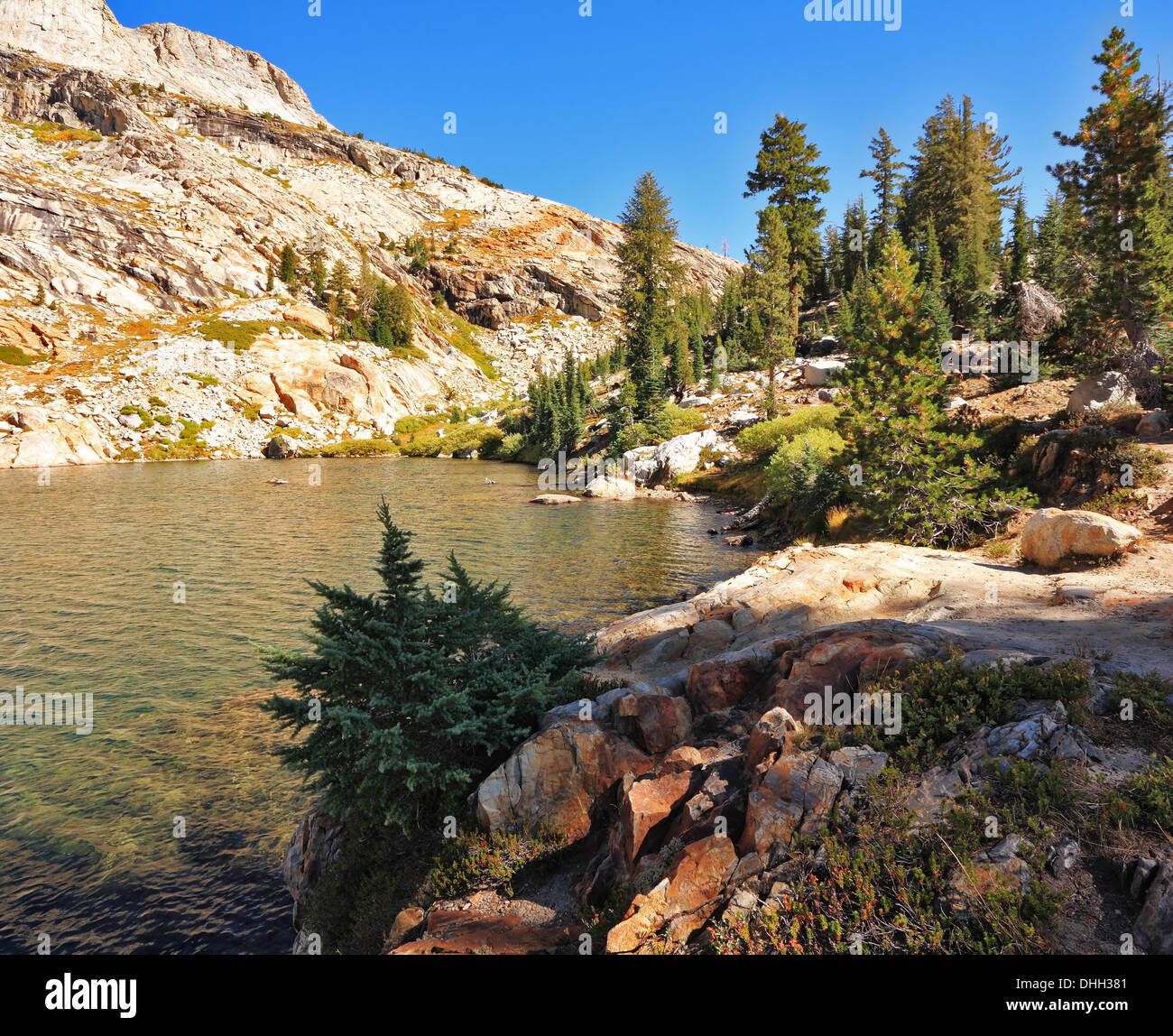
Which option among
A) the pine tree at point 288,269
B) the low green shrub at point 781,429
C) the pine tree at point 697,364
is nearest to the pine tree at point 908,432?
the low green shrub at point 781,429

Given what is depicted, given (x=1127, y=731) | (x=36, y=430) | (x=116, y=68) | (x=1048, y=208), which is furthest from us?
(x=116, y=68)

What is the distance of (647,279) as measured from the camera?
64.0 meters

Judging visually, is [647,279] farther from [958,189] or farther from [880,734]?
[880,734]

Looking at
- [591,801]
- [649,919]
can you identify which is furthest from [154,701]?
[649,919]

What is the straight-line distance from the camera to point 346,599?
9430mm

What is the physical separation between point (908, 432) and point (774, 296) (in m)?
37.7

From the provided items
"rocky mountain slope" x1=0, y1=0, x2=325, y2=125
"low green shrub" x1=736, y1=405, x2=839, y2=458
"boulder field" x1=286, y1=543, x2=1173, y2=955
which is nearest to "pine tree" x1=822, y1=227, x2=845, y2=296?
"low green shrub" x1=736, y1=405, x2=839, y2=458

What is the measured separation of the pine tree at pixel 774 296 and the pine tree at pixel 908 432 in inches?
1230

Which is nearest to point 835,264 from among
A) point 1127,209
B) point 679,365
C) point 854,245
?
point 854,245

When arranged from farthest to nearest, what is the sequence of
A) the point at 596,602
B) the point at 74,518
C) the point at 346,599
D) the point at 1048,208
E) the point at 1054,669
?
the point at 1048,208 → the point at 74,518 → the point at 596,602 → the point at 346,599 → the point at 1054,669

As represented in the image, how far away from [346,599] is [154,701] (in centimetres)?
975

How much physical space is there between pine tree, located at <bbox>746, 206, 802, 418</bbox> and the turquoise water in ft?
67.1

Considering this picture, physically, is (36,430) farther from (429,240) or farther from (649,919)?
(429,240)
